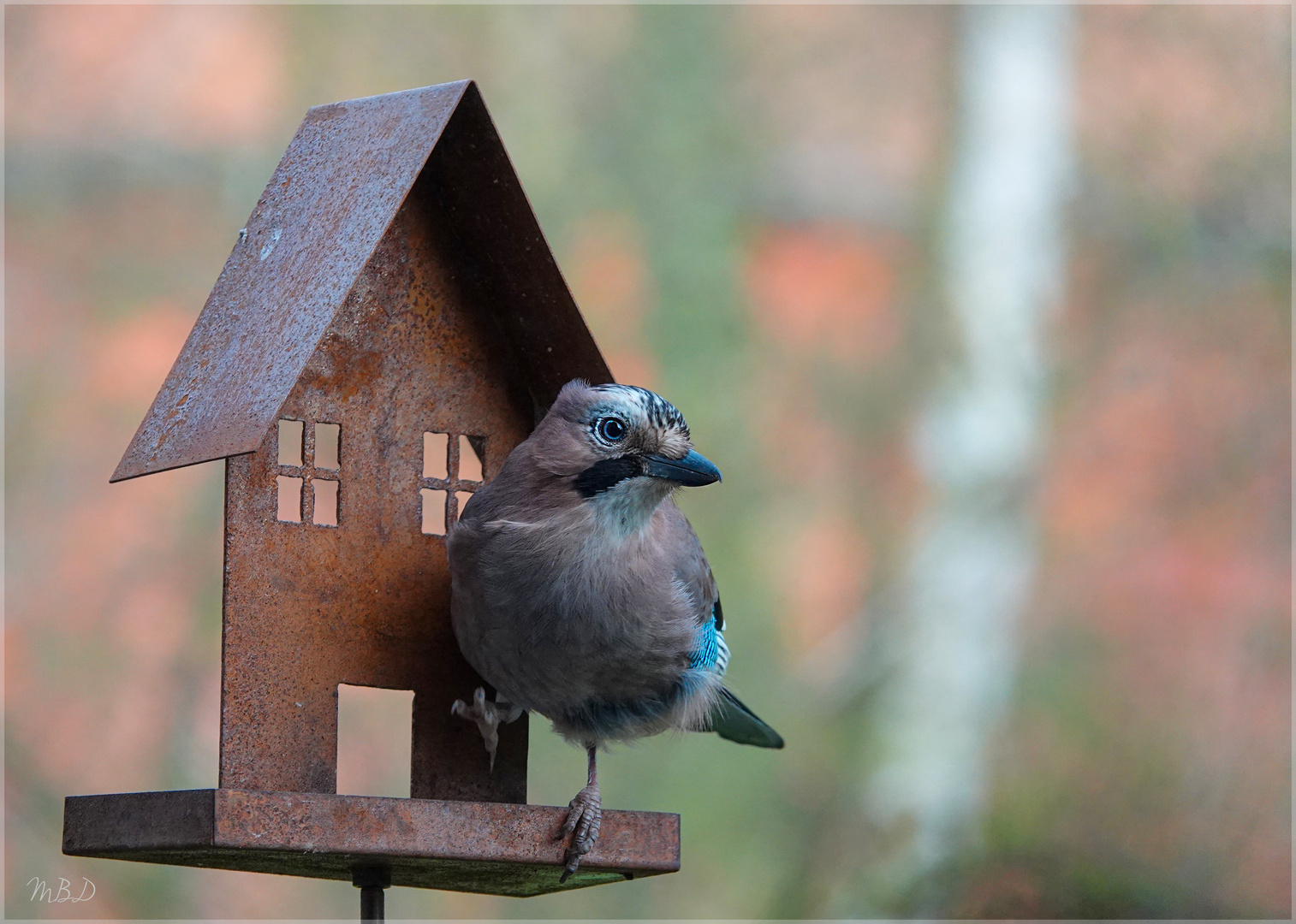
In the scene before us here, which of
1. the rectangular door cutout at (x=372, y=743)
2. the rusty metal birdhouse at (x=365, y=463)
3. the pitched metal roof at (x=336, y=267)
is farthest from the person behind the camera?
→ the rectangular door cutout at (x=372, y=743)

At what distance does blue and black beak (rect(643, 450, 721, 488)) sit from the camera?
3.30m

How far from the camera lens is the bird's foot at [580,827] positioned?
3.25 meters

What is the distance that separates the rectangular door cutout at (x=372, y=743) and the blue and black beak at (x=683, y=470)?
594 centimetres

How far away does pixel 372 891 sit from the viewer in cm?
345

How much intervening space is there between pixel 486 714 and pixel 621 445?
2.58ft

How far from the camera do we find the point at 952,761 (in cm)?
895

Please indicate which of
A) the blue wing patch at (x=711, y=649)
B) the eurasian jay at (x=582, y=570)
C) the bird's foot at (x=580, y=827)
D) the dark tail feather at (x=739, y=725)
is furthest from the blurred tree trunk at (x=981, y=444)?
the bird's foot at (x=580, y=827)

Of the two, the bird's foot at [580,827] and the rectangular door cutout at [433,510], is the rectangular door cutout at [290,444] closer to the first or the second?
the rectangular door cutout at [433,510]

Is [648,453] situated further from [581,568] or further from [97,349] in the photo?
[97,349]

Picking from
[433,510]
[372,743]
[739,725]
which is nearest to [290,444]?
[433,510]

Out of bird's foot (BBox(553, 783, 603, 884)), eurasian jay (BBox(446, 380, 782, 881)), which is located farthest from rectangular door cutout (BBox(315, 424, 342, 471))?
bird's foot (BBox(553, 783, 603, 884))

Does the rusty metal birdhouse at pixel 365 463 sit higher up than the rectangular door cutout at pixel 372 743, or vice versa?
the rusty metal birdhouse at pixel 365 463

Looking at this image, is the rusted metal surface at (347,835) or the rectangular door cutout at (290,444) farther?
the rectangular door cutout at (290,444)

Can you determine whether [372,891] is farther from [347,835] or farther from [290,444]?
[290,444]
